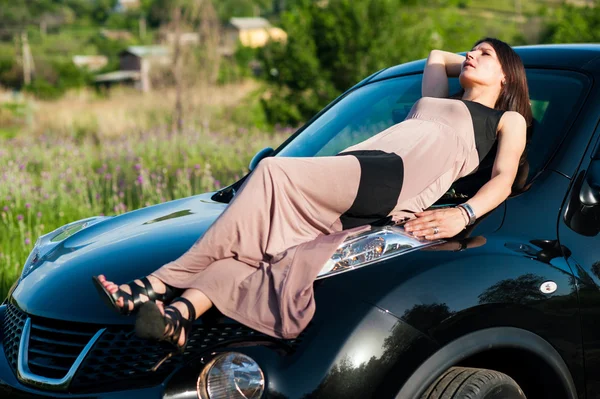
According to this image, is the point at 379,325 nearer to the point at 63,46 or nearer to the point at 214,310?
the point at 214,310

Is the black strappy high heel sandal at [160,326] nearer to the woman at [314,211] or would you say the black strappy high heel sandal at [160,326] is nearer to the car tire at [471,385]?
the woman at [314,211]

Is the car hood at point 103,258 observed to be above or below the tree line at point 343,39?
above

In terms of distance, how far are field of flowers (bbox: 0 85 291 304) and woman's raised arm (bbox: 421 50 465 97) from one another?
2896 millimetres

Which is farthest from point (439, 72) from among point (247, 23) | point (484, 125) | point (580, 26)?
point (247, 23)

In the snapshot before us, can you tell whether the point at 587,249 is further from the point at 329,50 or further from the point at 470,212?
the point at 329,50

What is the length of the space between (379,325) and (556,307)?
2.41ft

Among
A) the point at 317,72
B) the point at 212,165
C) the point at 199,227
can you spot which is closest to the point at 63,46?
the point at 317,72

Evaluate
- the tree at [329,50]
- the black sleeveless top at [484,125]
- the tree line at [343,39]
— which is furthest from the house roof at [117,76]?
the black sleeveless top at [484,125]

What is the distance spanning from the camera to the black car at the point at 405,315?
2477mm

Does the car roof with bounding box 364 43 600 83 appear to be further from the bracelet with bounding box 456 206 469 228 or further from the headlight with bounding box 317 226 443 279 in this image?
the headlight with bounding box 317 226 443 279

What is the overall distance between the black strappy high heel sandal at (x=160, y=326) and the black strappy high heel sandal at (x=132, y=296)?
0.69ft

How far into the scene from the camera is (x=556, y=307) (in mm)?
A: 2846

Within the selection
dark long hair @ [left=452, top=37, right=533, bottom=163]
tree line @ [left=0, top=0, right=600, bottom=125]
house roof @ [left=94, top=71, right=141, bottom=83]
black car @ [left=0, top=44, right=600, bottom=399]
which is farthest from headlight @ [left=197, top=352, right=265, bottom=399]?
house roof @ [left=94, top=71, right=141, bottom=83]

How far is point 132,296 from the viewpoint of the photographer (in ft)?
9.03
